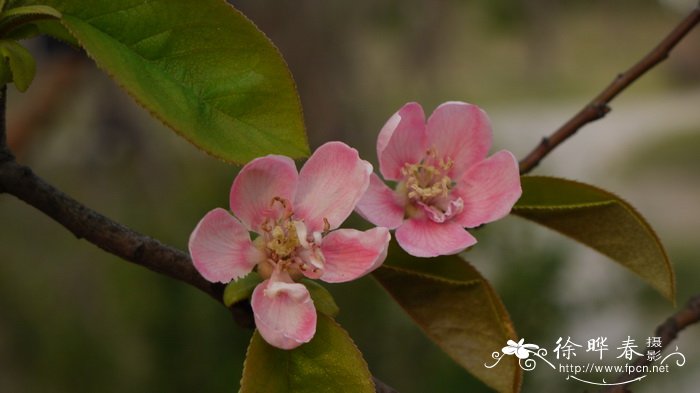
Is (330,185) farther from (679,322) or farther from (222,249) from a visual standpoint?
(679,322)

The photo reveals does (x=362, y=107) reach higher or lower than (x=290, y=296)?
lower

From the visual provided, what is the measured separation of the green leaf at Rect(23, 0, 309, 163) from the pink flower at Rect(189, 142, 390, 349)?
0.04ft

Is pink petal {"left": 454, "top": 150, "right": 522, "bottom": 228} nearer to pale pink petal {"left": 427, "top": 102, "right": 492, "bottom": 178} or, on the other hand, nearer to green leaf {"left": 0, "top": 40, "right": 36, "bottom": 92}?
pale pink petal {"left": 427, "top": 102, "right": 492, "bottom": 178}

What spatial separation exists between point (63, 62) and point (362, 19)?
701 mm

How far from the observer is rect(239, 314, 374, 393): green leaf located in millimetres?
273

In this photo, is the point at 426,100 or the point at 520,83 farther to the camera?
the point at 520,83

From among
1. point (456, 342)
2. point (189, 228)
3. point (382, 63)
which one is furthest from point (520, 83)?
point (456, 342)

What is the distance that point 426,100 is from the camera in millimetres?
1871

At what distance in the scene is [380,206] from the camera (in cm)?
31

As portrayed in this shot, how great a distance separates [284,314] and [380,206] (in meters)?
0.06

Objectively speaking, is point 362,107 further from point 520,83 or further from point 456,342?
point 456,342

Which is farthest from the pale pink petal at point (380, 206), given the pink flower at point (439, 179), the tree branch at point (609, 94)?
the tree branch at point (609, 94)

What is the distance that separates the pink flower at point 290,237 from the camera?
0.26m

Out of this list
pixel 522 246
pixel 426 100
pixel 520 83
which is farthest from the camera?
pixel 520 83
